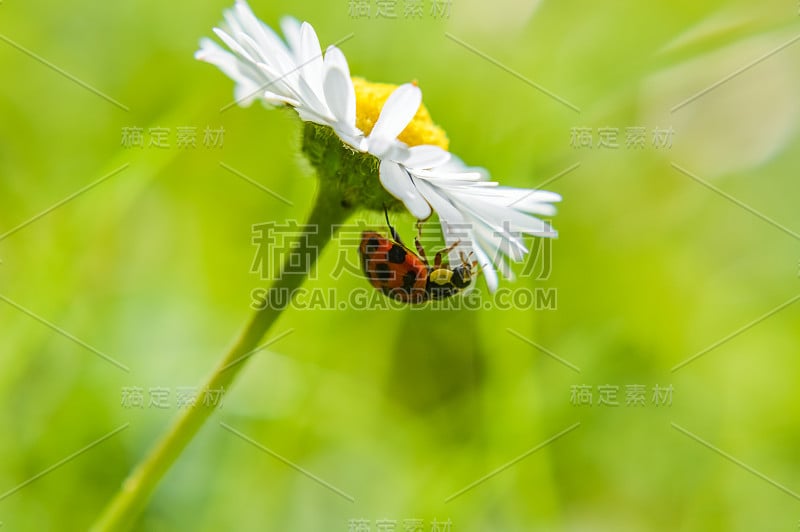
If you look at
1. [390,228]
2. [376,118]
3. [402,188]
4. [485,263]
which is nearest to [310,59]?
[376,118]

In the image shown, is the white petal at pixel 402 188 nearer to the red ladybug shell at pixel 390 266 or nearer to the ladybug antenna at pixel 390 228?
the ladybug antenna at pixel 390 228

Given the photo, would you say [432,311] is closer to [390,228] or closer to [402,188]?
[390,228]

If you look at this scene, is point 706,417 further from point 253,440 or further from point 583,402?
point 253,440

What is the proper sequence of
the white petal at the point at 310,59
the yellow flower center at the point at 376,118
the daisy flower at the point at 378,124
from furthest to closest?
the yellow flower center at the point at 376,118
the white petal at the point at 310,59
the daisy flower at the point at 378,124

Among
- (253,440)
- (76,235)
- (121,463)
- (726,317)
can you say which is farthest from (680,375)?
(76,235)

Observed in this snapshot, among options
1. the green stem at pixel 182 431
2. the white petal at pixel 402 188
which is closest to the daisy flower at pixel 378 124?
the white petal at pixel 402 188

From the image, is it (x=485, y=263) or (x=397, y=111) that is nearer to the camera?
(x=397, y=111)
